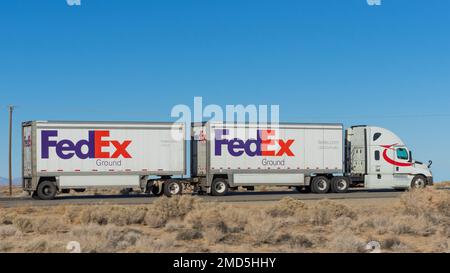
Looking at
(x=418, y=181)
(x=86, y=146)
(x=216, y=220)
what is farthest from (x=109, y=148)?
(x=418, y=181)

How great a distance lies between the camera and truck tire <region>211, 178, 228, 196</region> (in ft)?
109

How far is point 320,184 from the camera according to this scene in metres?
35.2

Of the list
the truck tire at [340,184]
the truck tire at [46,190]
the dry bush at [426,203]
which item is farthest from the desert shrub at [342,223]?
the truck tire at [46,190]

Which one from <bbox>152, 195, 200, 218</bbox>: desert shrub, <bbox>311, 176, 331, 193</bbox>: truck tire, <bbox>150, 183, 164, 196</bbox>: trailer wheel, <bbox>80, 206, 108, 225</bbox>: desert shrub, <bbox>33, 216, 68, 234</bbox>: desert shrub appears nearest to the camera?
<bbox>33, 216, 68, 234</bbox>: desert shrub

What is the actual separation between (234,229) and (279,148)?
18.1 m

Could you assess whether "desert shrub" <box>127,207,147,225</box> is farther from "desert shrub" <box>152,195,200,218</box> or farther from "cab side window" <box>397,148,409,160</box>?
"cab side window" <box>397,148,409,160</box>

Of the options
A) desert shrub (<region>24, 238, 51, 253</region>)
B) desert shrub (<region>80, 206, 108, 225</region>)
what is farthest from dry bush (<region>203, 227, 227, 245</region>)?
desert shrub (<region>80, 206, 108, 225</region>)

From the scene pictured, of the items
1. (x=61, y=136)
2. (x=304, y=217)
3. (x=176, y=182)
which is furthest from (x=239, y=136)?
(x=304, y=217)

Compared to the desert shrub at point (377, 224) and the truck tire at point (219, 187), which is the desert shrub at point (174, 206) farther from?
the truck tire at point (219, 187)

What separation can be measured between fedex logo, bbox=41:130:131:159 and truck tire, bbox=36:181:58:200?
141 cm

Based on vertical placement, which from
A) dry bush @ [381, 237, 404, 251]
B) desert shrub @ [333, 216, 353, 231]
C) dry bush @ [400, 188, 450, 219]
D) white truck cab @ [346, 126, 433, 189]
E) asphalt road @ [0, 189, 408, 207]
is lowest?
asphalt road @ [0, 189, 408, 207]

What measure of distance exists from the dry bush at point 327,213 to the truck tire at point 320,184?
14707 mm

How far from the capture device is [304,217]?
62.2ft
